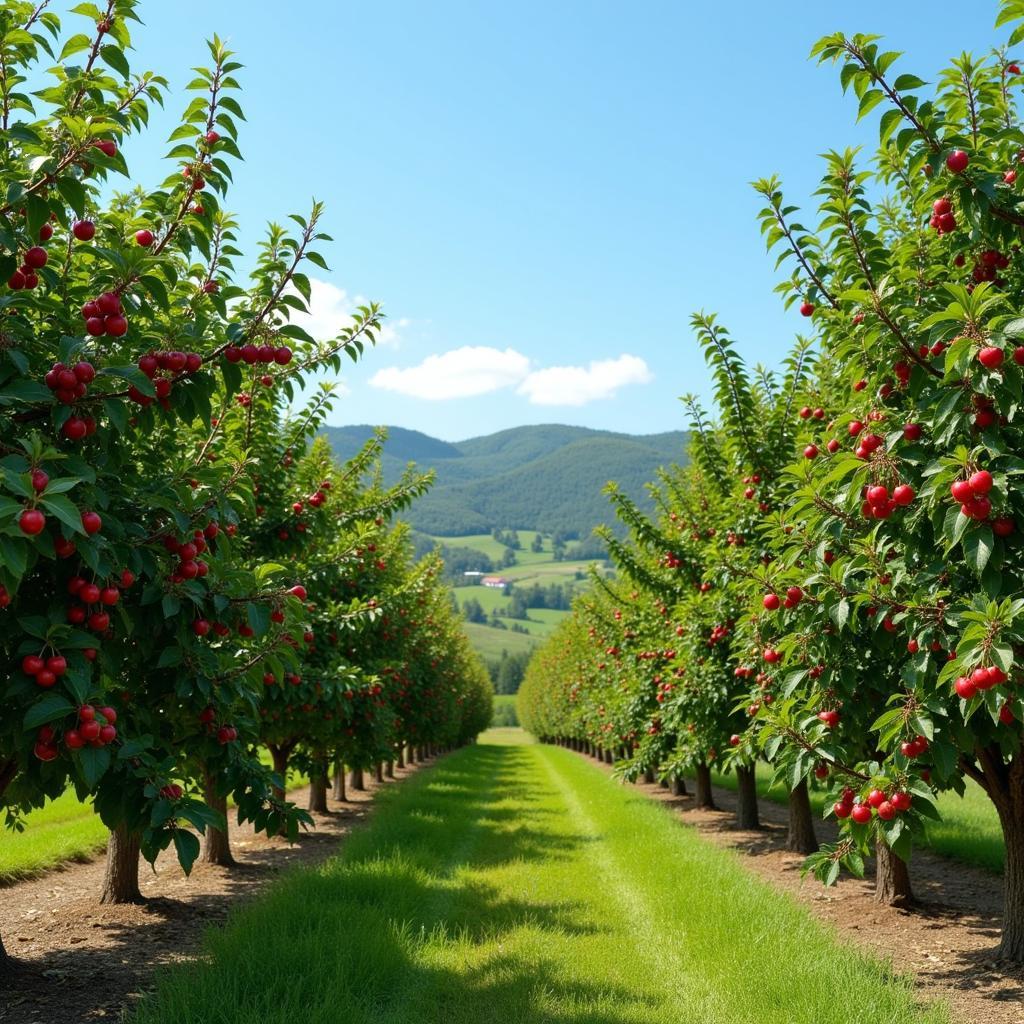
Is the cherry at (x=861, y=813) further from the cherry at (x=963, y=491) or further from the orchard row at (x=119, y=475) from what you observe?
the orchard row at (x=119, y=475)

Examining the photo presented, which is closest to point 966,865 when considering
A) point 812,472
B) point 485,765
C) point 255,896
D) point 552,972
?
point 552,972

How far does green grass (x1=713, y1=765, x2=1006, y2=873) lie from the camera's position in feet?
36.4

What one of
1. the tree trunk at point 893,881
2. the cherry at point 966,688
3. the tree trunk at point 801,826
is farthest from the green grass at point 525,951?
the cherry at point 966,688

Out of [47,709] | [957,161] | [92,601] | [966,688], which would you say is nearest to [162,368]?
[92,601]

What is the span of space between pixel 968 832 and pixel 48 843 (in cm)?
1352

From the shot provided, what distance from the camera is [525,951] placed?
276 inches

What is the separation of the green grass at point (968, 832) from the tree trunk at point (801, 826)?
1.60 ft

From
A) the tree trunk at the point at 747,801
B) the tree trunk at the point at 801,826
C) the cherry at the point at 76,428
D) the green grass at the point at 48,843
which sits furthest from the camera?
the tree trunk at the point at 747,801

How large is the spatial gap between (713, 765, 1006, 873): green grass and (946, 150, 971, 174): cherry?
582cm

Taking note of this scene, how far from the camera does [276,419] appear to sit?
10.1 meters

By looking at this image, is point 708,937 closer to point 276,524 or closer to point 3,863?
point 276,524

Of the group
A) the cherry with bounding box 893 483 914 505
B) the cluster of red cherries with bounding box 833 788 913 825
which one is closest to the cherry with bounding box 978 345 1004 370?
the cherry with bounding box 893 483 914 505

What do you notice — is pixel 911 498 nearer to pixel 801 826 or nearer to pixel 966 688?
pixel 966 688

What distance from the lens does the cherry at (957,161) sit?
4.25m
